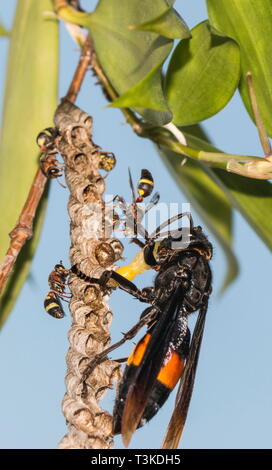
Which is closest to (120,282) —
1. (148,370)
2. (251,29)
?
(148,370)

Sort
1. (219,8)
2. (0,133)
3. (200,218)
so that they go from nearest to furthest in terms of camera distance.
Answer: (219,8) < (0,133) < (200,218)

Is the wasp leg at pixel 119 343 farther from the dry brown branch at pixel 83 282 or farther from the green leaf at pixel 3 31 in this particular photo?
the green leaf at pixel 3 31

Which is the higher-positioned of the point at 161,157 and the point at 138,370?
the point at 161,157

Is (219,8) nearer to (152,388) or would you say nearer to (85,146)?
(85,146)

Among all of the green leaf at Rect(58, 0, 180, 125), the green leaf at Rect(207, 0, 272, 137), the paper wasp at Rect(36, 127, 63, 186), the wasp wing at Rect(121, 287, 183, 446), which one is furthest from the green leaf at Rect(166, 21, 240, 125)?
the wasp wing at Rect(121, 287, 183, 446)

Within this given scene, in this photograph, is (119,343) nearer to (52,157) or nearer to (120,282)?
(120,282)

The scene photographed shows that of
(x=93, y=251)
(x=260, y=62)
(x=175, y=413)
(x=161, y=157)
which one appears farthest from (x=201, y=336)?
(x=260, y=62)
